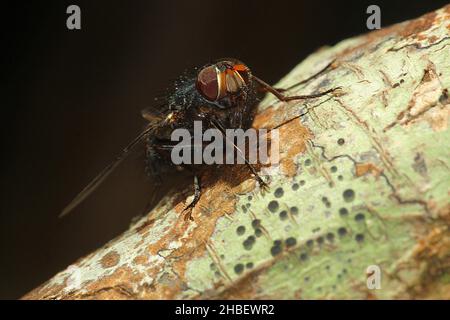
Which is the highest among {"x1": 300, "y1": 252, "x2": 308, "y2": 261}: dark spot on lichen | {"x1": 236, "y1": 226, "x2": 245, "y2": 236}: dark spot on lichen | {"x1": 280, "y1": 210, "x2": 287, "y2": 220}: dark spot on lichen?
{"x1": 280, "y1": 210, "x2": 287, "y2": 220}: dark spot on lichen

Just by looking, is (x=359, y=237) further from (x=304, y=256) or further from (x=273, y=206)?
(x=273, y=206)

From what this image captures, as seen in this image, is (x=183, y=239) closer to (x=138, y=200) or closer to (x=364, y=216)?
(x=364, y=216)

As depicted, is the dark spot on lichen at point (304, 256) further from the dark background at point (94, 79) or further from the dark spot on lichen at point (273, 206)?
the dark background at point (94, 79)

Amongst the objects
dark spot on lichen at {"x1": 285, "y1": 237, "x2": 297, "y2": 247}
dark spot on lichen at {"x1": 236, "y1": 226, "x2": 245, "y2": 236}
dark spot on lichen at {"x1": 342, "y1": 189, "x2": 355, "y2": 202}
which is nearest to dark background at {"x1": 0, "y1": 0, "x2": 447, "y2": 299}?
dark spot on lichen at {"x1": 236, "y1": 226, "x2": 245, "y2": 236}

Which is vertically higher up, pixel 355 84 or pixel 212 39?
pixel 212 39

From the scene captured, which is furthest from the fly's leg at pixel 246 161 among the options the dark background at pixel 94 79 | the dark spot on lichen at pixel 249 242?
the dark background at pixel 94 79

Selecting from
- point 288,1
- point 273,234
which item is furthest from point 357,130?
point 288,1

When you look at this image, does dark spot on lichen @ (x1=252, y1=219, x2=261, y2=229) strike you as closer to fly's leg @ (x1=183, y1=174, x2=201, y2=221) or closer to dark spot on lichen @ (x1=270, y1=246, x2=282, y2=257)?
Answer: dark spot on lichen @ (x1=270, y1=246, x2=282, y2=257)
